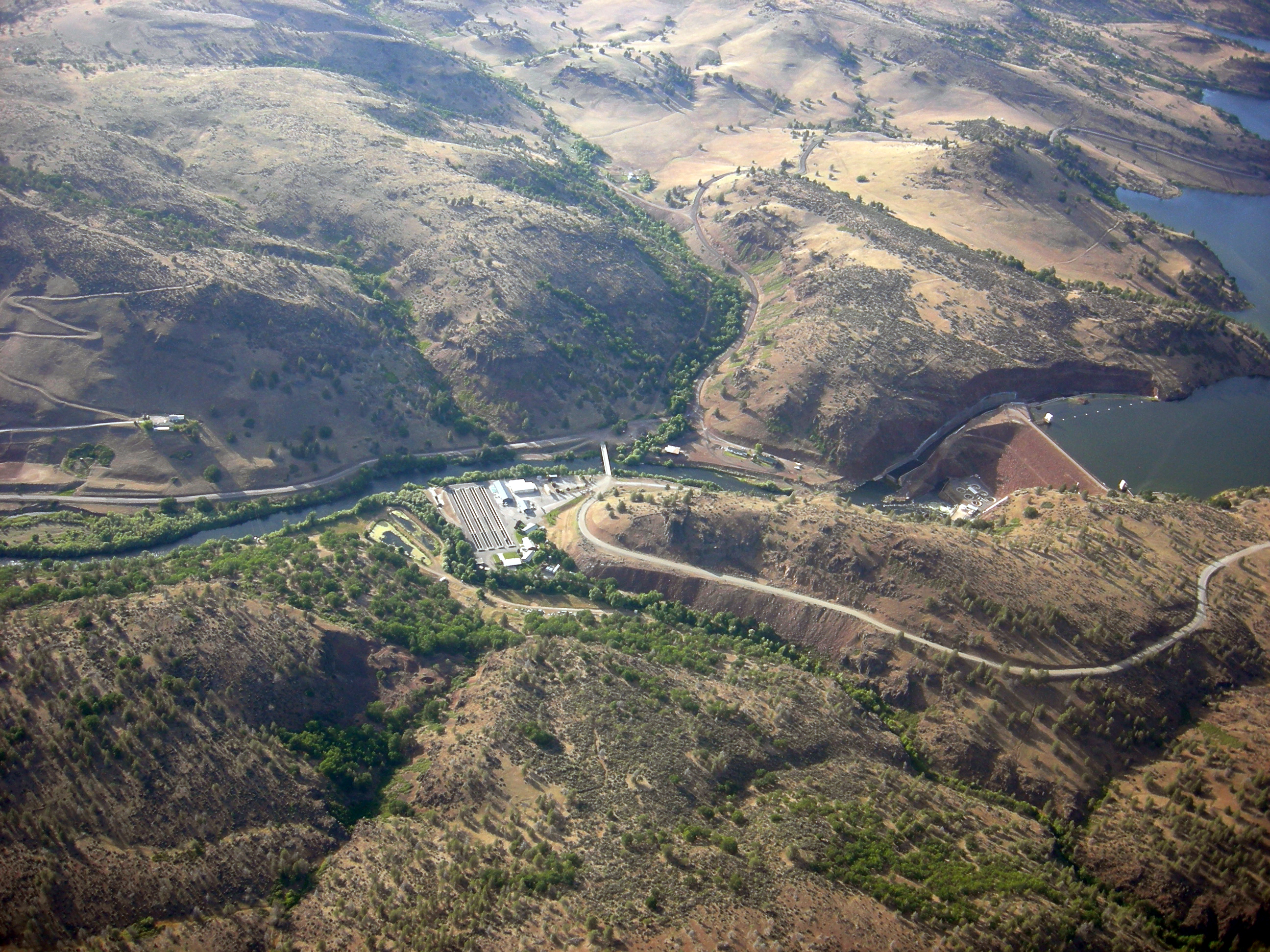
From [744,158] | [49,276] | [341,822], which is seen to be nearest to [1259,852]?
[341,822]

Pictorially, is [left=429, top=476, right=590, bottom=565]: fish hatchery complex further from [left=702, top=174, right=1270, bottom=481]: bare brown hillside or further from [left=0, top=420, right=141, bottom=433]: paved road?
[left=0, top=420, right=141, bottom=433]: paved road

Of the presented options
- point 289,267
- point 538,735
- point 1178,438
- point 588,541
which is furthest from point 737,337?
point 538,735

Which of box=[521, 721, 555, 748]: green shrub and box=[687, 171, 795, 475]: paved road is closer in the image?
box=[521, 721, 555, 748]: green shrub

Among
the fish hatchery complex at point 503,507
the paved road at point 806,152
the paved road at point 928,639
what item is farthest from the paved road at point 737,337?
the paved road at point 928,639

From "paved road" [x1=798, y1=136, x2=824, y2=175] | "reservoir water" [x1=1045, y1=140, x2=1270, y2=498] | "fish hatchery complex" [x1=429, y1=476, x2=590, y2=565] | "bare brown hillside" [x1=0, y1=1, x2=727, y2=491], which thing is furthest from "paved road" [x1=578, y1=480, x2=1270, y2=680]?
"paved road" [x1=798, y1=136, x2=824, y2=175]

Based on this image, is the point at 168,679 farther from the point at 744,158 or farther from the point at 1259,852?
the point at 744,158
